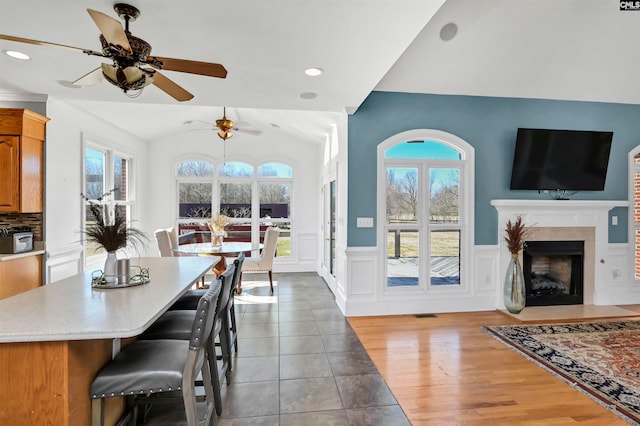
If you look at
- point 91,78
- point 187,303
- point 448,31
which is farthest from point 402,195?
point 91,78

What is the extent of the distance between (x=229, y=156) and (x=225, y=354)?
5008 mm

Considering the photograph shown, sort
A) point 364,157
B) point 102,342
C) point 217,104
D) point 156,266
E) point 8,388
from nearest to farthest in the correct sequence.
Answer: point 8,388, point 102,342, point 156,266, point 217,104, point 364,157

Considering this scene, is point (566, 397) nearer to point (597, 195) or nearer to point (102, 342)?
point (102, 342)

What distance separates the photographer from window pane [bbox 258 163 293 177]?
282 inches

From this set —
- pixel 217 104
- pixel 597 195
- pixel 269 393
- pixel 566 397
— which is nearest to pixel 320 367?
pixel 269 393

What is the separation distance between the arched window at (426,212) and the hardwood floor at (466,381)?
0.73 metres

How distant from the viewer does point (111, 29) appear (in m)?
1.77

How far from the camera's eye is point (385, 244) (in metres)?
4.38

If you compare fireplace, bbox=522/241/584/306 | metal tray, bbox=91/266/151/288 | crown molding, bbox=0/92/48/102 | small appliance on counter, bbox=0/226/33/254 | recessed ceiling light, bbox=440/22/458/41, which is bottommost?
fireplace, bbox=522/241/584/306

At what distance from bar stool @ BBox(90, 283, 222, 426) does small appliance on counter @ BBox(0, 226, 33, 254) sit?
243 centimetres

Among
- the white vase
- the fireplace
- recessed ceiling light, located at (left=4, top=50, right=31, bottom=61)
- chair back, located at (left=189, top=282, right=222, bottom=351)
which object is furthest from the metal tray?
the fireplace

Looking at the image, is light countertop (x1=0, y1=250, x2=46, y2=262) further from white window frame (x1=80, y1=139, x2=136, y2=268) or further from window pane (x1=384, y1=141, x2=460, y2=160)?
window pane (x1=384, y1=141, x2=460, y2=160)

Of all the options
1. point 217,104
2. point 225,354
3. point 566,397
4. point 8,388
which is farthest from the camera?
point 217,104

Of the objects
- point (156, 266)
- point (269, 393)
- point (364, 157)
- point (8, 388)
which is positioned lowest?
point (269, 393)
